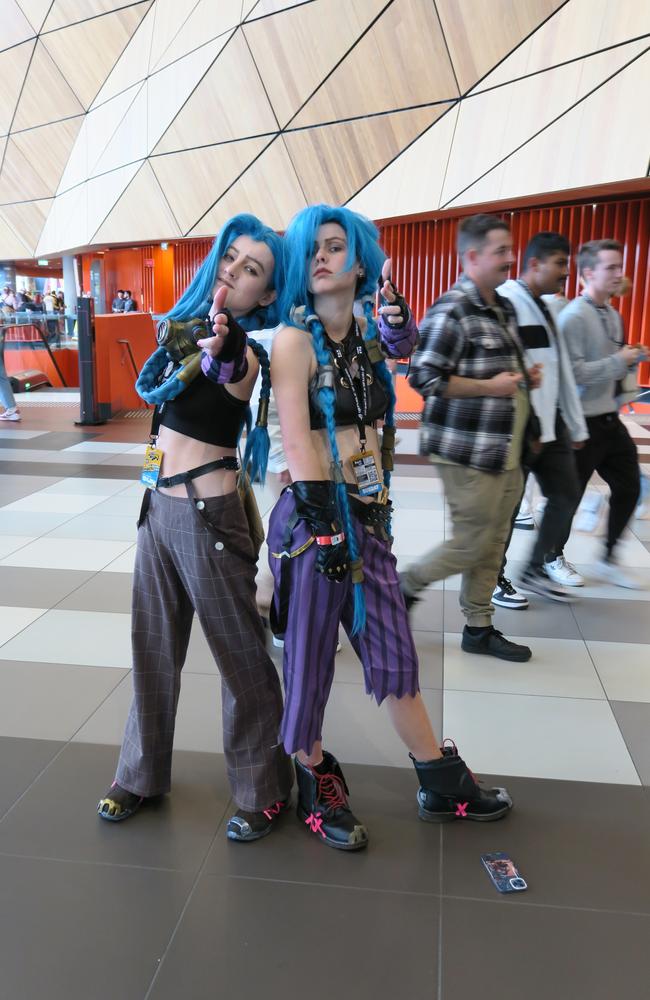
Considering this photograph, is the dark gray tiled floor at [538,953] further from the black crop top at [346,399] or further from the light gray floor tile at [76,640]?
the light gray floor tile at [76,640]

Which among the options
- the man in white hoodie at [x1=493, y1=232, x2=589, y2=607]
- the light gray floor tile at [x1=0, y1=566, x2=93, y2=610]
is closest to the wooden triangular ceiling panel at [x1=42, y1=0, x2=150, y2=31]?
the light gray floor tile at [x1=0, y1=566, x2=93, y2=610]

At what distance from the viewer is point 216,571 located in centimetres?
214

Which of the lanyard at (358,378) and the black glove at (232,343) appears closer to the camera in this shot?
the black glove at (232,343)

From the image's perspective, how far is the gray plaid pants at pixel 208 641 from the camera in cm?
215

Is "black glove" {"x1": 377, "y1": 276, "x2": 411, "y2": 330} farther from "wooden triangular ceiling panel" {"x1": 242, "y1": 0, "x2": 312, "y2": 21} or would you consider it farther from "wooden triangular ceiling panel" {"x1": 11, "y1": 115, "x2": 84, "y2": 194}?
"wooden triangular ceiling panel" {"x1": 11, "y1": 115, "x2": 84, "y2": 194}

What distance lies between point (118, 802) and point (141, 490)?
4.37 m

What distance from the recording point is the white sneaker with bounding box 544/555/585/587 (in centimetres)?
430

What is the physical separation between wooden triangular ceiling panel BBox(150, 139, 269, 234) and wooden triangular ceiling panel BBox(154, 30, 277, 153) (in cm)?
17

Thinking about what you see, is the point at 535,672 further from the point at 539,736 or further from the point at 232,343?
the point at 232,343

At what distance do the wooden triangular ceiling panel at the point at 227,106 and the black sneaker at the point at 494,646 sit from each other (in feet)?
38.6

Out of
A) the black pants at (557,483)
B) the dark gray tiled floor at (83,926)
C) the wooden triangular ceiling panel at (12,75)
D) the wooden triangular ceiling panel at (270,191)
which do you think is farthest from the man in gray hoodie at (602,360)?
the wooden triangular ceiling panel at (12,75)

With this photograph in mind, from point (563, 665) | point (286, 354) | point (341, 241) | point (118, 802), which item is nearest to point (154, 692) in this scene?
point (118, 802)

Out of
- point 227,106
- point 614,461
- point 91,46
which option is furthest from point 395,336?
point 91,46

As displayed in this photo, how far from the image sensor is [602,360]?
376 cm
